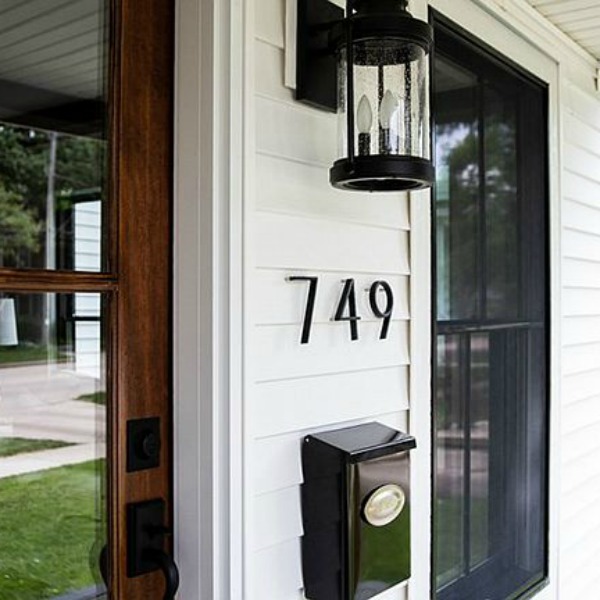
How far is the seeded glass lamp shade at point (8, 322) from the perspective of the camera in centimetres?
121

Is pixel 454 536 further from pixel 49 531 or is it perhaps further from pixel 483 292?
pixel 49 531

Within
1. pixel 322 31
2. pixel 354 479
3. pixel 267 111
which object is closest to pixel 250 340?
pixel 354 479

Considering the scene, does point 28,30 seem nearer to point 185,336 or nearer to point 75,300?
point 75,300

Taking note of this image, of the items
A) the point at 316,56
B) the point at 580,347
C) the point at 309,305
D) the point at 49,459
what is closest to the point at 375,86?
the point at 316,56

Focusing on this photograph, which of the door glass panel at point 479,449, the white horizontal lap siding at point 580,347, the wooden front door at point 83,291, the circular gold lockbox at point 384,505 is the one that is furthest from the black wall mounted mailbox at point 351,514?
the white horizontal lap siding at point 580,347

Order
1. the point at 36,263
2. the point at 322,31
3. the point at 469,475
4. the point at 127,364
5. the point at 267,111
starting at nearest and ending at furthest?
1. the point at 36,263
2. the point at 127,364
3. the point at 267,111
4. the point at 322,31
5. the point at 469,475

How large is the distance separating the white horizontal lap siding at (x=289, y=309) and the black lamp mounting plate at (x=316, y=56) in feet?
0.11

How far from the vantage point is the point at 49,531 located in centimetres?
128

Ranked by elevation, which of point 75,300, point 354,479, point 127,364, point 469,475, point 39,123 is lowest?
point 469,475

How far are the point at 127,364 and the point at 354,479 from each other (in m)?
0.51

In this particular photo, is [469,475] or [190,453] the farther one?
[469,475]

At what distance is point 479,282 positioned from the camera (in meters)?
2.43

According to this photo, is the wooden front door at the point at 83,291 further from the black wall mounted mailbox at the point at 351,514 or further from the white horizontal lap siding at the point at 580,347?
the white horizontal lap siding at the point at 580,347

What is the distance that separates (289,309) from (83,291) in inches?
16.8
